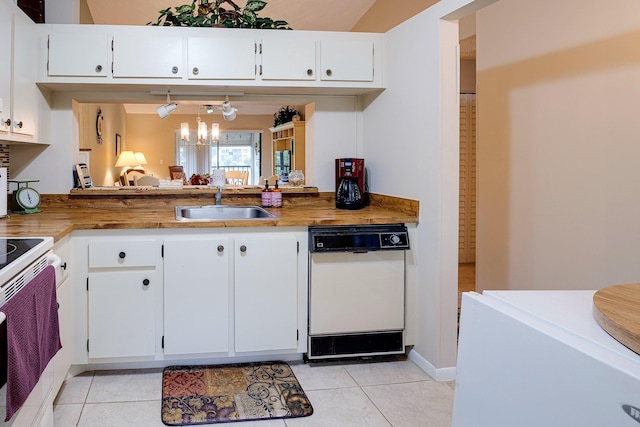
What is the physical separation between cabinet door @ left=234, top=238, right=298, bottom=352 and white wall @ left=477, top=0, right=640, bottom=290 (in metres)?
1.52

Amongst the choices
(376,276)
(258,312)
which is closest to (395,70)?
(376,276)

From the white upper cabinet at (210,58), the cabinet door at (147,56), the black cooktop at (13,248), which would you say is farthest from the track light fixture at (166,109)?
the black cooktop at (13,248)

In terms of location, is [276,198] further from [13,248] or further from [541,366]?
[541,366]

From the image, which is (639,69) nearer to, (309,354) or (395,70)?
(395,70)

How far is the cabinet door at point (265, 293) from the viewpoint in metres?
2.62

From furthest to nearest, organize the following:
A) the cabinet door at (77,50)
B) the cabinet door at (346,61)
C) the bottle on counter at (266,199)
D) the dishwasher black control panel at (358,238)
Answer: the bottle on counter at (266,199), the cabinet door at (346,61), the cabinet door at (77,50), the dishwasher black control panel at (358,238)

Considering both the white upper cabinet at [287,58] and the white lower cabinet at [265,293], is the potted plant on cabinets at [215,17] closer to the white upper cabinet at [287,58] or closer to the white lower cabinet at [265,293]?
the white upper cabinet at [287,58]

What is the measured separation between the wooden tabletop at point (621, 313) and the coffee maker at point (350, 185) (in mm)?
2114

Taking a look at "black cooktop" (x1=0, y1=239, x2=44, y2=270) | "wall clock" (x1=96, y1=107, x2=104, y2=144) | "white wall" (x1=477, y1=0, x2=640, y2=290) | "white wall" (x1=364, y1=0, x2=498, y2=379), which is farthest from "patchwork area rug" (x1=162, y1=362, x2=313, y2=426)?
"wall clock" (x1=96, y1=107, x2=104, y2=144)

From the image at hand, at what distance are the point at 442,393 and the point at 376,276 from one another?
27.2 inches

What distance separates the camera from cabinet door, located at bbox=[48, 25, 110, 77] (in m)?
2.79

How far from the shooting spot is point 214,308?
261 cm

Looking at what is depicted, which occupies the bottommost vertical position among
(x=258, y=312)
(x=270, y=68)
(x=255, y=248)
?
(x=258, y=312)

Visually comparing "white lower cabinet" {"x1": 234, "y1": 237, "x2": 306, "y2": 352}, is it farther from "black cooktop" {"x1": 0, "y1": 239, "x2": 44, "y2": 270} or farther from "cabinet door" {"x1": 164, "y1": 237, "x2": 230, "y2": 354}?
"black cooktop" {"x1": 0, "y1": 239, "x2": 44, "y2": 270}
